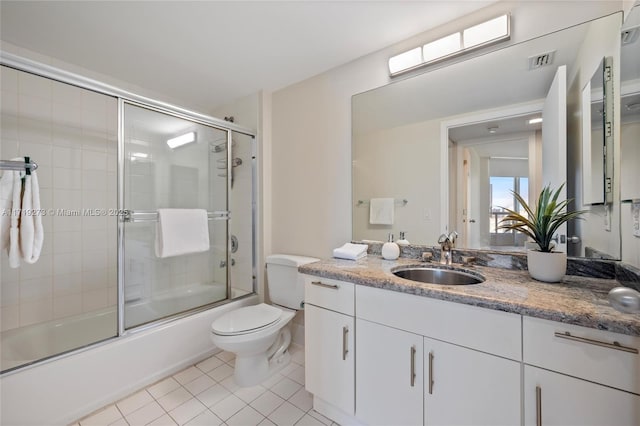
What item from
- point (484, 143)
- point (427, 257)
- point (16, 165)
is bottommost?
point (427, 257)

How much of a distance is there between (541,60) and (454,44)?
1.45ft

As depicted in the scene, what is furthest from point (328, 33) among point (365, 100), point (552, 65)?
point (552, 65)

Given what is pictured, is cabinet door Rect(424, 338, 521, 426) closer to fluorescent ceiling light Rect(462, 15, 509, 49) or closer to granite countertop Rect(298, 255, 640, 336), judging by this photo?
granite countertop Rect(298, 255, 640, 336)

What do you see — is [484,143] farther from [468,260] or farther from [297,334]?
[297,334]

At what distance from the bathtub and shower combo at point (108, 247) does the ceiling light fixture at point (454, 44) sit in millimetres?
1399

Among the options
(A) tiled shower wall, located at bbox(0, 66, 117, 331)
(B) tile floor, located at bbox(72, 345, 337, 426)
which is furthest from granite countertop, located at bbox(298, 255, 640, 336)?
(A) tiled shower wall, located at bbox(0, 66, 117, 331)

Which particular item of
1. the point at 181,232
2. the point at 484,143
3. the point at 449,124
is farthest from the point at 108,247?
the point at 484,143

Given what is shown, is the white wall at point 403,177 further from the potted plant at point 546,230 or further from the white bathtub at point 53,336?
the white bathtub at point 53,336

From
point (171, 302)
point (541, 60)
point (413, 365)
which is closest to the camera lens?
point (413, 365)

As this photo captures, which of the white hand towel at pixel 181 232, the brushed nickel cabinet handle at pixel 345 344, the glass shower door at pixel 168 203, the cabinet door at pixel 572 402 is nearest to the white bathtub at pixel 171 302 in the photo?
the glass shower door at pixel 168 203

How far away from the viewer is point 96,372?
56.6 inches

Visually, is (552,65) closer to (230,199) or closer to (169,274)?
(230,199)

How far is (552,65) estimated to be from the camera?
4.11ft

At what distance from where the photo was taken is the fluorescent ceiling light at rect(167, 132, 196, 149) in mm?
2051
